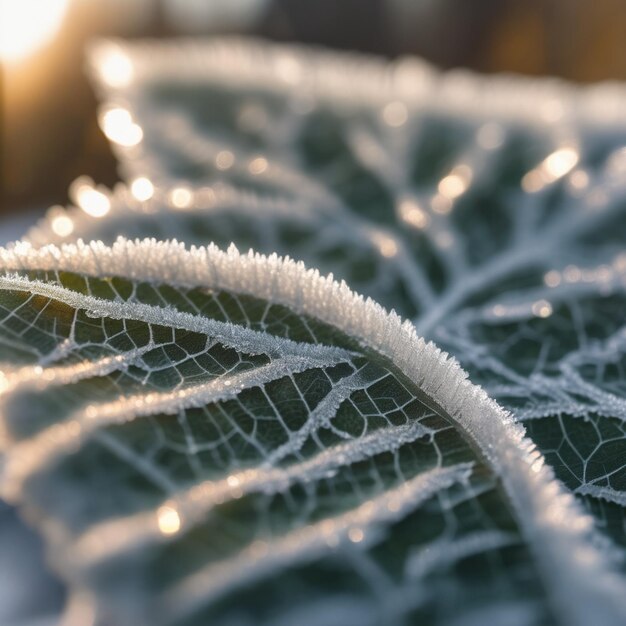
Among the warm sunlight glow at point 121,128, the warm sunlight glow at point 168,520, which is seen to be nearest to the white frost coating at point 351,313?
the warm sunlight glow at point 168,520

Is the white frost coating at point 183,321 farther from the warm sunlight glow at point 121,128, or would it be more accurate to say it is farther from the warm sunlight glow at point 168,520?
the warm sunlight glow at point 121,128

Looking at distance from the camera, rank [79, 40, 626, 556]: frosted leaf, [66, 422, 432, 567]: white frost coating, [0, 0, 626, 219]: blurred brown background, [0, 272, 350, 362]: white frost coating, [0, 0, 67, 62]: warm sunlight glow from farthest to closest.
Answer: [0, 0, 626, 219]: blurred brown background
[0, 0, 67, 62]: warm sunlight glow
[79, 40, 626, 556]: frosted leaf
[0, 272, 350, 362]: white frost coating
[66, 422, 432, 567]: white frost coating

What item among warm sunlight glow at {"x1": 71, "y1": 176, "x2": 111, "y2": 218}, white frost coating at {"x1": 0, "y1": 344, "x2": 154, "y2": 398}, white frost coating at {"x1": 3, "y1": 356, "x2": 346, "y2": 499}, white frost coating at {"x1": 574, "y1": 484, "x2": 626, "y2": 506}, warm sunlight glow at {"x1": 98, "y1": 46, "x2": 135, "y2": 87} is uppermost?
warm sunlight glow at {"x1": 98, "y1": 46, "x2": 135, "y2": 87}

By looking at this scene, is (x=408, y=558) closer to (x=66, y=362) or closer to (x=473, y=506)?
(x=473, y=506)

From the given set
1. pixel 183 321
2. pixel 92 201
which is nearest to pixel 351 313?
pixel 183 321

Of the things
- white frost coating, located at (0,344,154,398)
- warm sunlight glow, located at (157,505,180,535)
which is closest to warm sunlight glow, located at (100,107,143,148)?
white frost coating, located at (0,344,154,398)

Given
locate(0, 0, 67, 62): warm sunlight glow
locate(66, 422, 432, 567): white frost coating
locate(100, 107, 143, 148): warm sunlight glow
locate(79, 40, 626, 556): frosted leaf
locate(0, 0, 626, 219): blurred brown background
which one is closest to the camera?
locate(66, 422, 432, 567): white frost coating

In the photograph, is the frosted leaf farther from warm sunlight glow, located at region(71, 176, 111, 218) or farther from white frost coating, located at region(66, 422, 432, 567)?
white frost coating, located at region(66, 422, 432, 567)

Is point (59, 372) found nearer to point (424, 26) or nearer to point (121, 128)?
point (121, 128)
